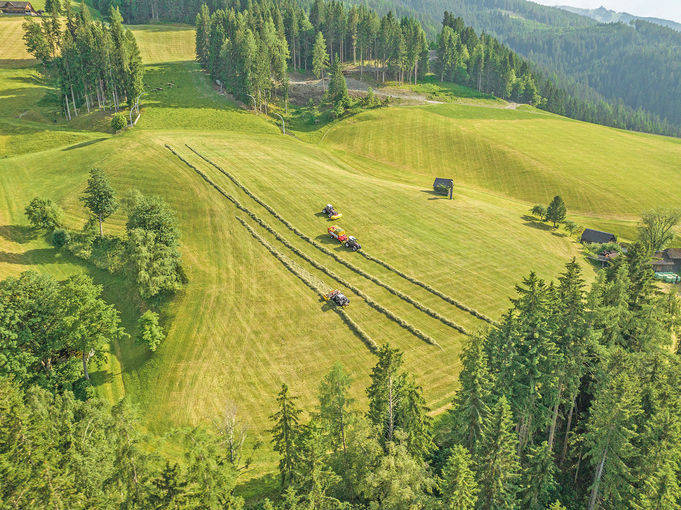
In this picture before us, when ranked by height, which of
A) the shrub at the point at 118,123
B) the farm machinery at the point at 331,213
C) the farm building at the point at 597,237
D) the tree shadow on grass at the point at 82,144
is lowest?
the farm building at the point at 597,237

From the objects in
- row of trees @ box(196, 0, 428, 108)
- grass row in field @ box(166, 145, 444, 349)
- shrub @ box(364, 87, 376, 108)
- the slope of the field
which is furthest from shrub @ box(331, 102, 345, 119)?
grass row in field @ box(166, 145, 444, 349)

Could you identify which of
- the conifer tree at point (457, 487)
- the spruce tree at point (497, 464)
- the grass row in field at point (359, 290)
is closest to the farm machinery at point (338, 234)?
the grass row in field at point (359, 290)

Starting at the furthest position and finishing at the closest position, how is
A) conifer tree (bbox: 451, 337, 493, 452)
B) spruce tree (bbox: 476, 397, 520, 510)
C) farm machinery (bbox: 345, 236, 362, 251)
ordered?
1. farm machinery (bbox: 345, 236, 362, 251)
2. conifer tree (bbox: 451, 337, 493, 452)
3. spruce tree (bbox: 476, 397, 520, 510)

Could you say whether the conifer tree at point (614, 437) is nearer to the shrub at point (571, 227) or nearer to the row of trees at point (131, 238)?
the row of trees at point (131, 238)

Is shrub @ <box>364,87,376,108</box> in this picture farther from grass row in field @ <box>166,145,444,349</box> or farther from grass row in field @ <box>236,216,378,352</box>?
grass row in field @ <box>236,216,378,352</box>

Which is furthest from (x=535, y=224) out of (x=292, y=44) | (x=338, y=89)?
(x=292, y=44)
